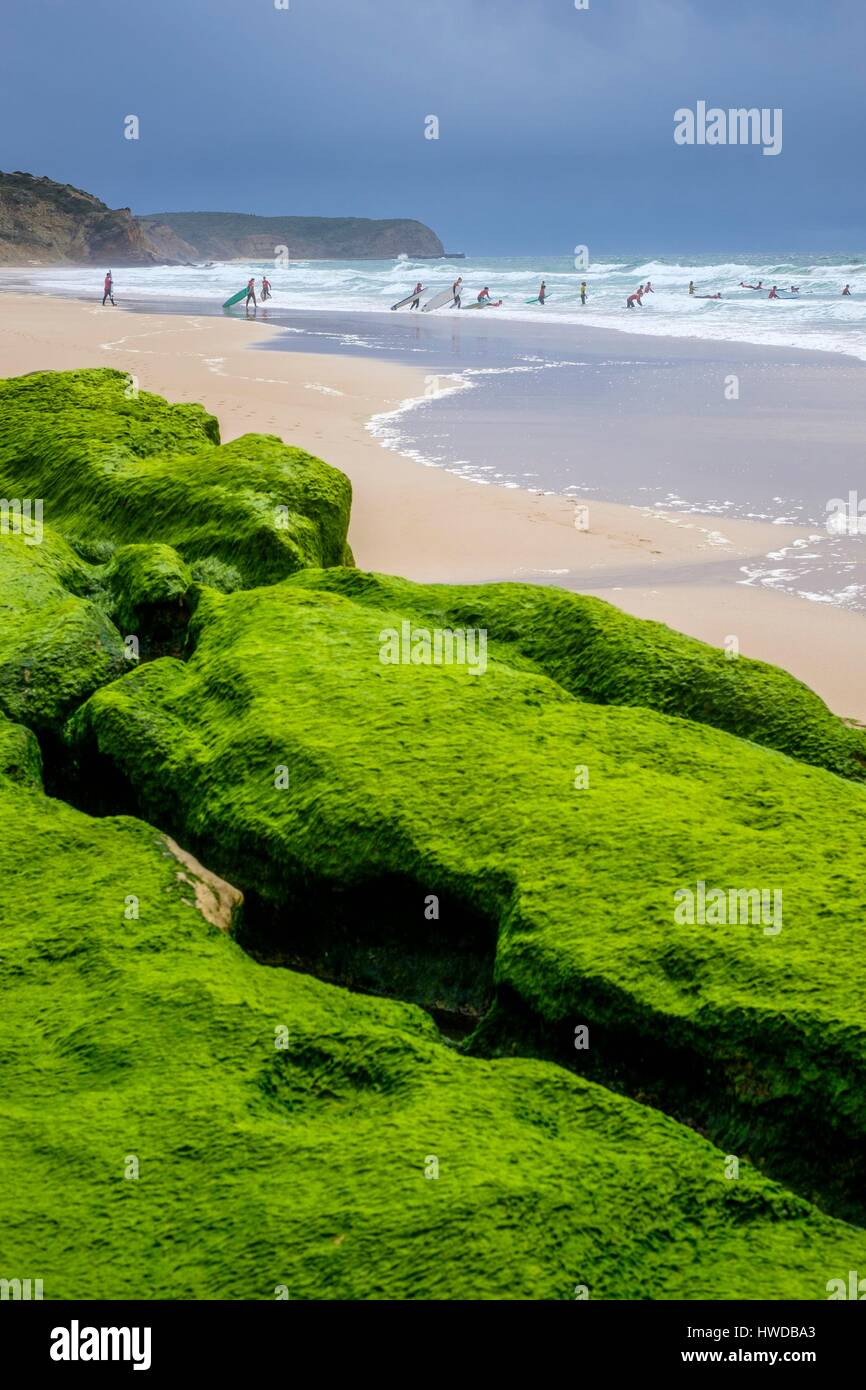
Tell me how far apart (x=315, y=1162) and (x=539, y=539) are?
801cm

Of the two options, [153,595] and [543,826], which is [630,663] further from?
[153,595]

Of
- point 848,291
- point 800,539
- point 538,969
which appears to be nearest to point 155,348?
point 800,539

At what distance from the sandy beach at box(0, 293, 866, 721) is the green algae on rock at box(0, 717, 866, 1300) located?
4.39 meters

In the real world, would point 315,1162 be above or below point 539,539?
below

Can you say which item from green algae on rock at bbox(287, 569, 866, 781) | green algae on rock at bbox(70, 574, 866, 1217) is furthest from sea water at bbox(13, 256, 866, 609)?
green algae on rock at bbox(70, 574, 866, 1217)

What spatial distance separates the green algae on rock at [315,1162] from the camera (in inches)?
107

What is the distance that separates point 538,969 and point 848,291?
1821 inches

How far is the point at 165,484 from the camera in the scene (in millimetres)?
8461

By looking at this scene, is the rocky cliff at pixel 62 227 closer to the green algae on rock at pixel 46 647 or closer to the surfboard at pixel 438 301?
the surfboard at pixel 438 301

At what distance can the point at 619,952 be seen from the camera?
3.67 metres

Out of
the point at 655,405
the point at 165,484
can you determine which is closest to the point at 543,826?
the point at 165,484

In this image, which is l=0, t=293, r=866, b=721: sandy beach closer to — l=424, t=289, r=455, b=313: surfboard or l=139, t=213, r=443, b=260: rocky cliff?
l=424, t=289, r=455, b=313: surfboard

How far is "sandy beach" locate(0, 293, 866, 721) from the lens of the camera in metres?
8.20
